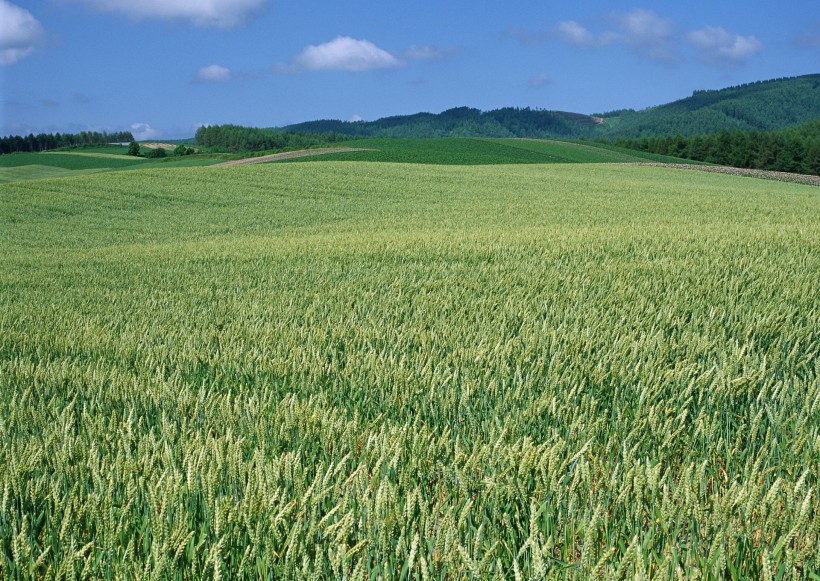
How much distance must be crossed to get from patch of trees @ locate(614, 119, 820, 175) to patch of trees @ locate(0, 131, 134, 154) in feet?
312

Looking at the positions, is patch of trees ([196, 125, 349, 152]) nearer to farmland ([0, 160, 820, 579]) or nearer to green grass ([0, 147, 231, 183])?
green grass ([0, 147, 231, 183])

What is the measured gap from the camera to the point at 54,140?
11500 cm

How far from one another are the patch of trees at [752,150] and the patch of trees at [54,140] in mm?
95176

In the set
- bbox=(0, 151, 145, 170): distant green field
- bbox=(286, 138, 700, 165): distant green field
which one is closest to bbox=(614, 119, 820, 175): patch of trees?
bbox=(286, 138, 700, 165): distant green field

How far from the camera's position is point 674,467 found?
2439 millimetres

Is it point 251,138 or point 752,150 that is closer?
point 752,150

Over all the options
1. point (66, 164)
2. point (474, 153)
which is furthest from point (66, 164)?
point (474, 153)

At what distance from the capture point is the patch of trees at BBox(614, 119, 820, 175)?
83312mm

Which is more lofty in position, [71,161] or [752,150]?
[71,161]

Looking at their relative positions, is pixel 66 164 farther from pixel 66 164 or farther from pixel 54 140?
pixel 54 140

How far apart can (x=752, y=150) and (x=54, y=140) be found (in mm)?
115158

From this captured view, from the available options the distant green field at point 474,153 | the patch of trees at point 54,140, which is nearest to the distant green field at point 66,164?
the distant green field at point 474,153

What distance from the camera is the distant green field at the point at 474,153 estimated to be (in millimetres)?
54219

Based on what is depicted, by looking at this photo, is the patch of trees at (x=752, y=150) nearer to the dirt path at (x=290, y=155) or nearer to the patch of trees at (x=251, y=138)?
the dirt path at (x=290, y=155)
